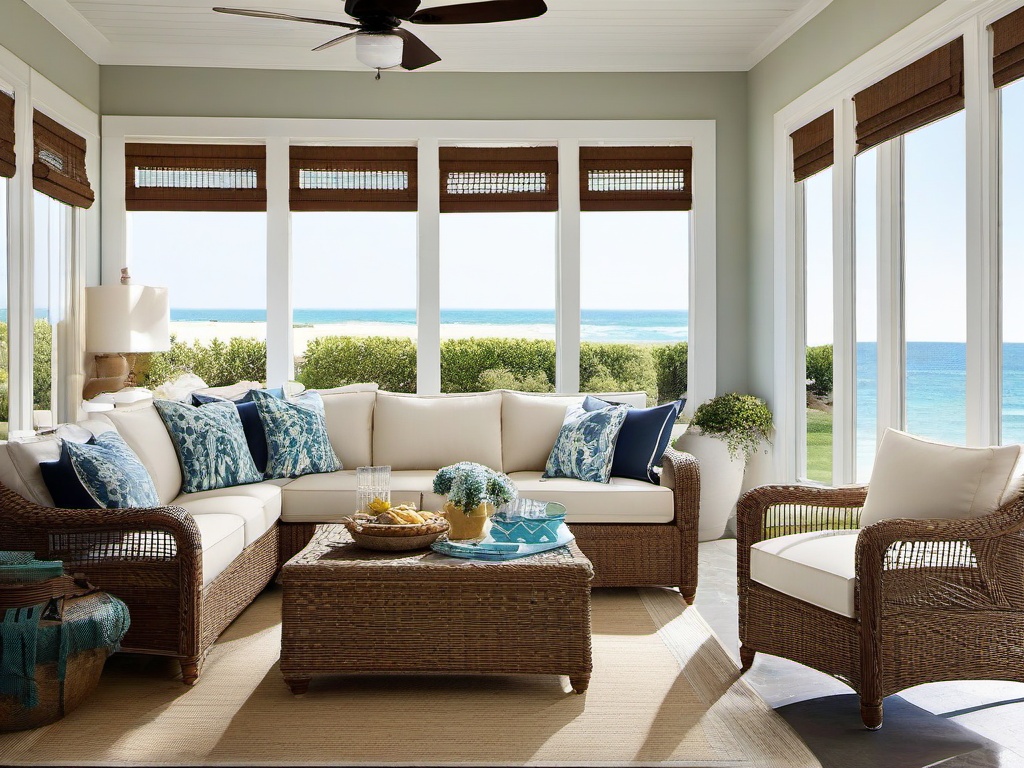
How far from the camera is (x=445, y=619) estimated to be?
286cm

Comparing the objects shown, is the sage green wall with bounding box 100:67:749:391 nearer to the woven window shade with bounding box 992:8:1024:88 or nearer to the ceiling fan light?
the ceiling fan light

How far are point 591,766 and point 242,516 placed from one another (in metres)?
1.88

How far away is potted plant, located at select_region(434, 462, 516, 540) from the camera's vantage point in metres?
3.07

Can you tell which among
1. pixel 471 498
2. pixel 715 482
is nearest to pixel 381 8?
pixel 471 498

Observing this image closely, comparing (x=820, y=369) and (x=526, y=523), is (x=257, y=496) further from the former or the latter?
(x=820, y=369)

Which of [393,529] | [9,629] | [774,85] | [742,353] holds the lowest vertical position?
[9,629]

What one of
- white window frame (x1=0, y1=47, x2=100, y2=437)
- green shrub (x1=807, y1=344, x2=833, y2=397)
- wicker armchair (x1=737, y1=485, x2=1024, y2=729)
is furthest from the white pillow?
white window frame (x1=0, y1=47, x2=100, y2=437)

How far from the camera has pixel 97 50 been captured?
534 centimetres

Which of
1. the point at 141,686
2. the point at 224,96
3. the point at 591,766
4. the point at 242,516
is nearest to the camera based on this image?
the point at 591,766

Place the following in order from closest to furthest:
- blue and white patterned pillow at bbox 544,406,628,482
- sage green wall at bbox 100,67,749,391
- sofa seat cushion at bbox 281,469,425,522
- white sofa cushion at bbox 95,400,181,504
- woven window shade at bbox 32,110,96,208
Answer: white sofa cushion at bbox 95,400,181,504 → sofa seat cushion at bbox 281,469,425,522 → blue and white patterned pillow at bbox 544,406,628,482 → woven window shade at bbox 32,110,96,208 → sage green wall at bbox 100,67,749,391

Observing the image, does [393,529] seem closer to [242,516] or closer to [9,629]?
[242,516]

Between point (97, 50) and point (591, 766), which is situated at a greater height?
point (97, 50)

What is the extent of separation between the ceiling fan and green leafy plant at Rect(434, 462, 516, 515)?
179 centimetres

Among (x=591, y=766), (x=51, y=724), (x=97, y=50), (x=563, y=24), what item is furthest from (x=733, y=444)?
(x=97, y=50)
